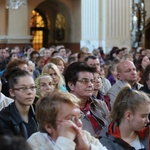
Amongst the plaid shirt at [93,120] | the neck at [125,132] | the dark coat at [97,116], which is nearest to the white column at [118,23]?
the dark coat at [97,116]

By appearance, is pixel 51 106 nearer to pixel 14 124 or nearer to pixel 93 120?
pixel 14 124

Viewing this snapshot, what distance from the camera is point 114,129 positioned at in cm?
323

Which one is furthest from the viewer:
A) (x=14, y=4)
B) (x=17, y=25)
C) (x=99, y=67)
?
→ (x=17, y=25)

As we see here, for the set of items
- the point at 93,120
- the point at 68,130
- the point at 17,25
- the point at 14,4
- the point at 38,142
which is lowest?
the point at 93,120

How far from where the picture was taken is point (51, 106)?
2562mm

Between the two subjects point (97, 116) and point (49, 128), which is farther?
point (97, 116)

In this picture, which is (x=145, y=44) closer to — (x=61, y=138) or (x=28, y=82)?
(x=28, y=82)

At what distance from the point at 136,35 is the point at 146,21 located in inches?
47.7

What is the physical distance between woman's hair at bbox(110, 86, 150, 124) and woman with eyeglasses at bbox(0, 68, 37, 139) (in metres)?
0.68

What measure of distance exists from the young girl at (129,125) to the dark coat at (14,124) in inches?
23.8

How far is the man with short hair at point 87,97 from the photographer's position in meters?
3.92

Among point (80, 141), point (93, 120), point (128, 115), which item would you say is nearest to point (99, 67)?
point (93, 120)

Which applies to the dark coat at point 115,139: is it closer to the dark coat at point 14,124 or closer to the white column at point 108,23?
the dark coat at point 14,124

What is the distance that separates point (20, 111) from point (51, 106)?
3.63 feet
